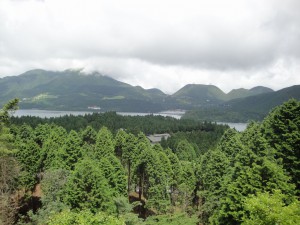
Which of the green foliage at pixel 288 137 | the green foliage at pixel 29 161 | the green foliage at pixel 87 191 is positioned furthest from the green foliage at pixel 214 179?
the green foliage at pixel 29 161

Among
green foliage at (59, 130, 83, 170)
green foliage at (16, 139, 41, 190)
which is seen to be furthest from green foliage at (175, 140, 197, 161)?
green foliage at (16, 139, 41, 190)

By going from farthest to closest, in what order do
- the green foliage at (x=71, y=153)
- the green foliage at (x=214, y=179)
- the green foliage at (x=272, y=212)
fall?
the green foliage at (x=71, y=153), the green foliage at (x=214, y=179), the green foliage at (x=272, y=212)

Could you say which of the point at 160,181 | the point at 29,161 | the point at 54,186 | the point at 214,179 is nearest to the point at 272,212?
the point at 214,179

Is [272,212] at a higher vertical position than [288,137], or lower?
lower

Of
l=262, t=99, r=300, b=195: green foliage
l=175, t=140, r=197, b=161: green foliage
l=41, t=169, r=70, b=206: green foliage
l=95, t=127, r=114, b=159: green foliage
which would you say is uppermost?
l=262, t=99, r=300, b=195: green foliage

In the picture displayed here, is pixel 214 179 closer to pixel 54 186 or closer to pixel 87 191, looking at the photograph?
pixel 87 191

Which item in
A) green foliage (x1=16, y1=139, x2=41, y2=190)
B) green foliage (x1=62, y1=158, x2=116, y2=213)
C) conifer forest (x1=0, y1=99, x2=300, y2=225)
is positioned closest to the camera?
conifer forest (x1=0, y1=99, x2=300, y2=225)

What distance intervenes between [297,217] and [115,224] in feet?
33.9

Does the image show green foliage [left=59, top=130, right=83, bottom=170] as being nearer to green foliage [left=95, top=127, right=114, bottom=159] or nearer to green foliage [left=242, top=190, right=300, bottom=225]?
green foliage [left=95, top=127, right=114, bottom=159]

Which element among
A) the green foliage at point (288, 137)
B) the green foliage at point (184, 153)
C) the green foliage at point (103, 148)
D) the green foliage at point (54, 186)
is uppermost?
the green foliage at point (288, 137)

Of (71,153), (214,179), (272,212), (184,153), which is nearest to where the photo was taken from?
(272,212)

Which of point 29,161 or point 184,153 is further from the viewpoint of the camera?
point 184,153

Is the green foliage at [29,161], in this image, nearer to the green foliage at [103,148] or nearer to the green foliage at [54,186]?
the green foliage at [103,148]

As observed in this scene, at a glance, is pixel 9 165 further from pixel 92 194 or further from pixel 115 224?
pixel 115 224
